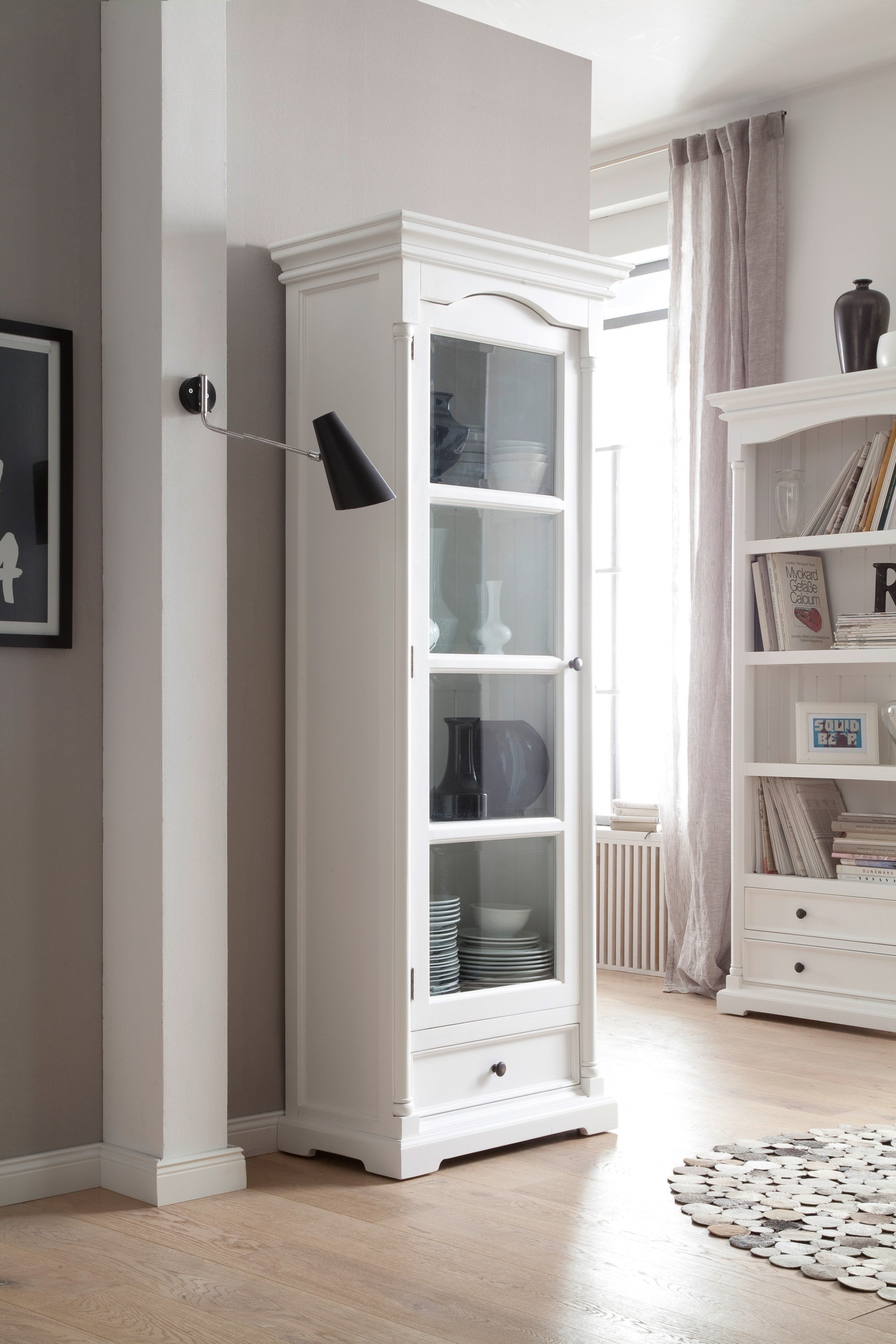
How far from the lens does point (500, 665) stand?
3.17 m

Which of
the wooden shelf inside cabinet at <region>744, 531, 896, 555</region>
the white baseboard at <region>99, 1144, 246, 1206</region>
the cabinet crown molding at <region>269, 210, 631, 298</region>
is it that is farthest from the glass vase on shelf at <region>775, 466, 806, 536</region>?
the white baseboard at <region>99, 1144, 246, 1206</region>

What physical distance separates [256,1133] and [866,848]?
7.38 ft

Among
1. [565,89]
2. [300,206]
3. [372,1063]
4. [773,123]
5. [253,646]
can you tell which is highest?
[773,123]

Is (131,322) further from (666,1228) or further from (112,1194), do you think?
(666,1228)

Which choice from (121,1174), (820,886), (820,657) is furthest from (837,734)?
(121,1174)

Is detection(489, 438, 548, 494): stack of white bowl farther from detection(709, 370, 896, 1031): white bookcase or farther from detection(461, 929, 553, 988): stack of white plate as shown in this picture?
detection(709, 370, 896, 1031): white bookcase

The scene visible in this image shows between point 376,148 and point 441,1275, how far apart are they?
2.55 metres

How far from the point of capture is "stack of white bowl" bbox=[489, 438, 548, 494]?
3.20 metres

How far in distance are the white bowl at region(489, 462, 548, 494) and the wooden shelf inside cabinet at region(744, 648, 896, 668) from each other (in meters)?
1.65

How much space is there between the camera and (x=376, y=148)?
3443 mm

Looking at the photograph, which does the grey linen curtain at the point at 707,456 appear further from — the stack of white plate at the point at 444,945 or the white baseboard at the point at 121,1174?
the white baseboard at the point at 121,1174

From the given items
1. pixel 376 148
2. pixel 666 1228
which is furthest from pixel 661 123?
pixel 666 1228

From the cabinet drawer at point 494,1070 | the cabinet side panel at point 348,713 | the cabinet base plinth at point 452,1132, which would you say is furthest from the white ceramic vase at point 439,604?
the cabinet base plinth at point 452,1132

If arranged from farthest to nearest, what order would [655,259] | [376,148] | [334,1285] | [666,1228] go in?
1. [655,259]
2. [376,148]
3. [666,1228]
4. [334,1285]
